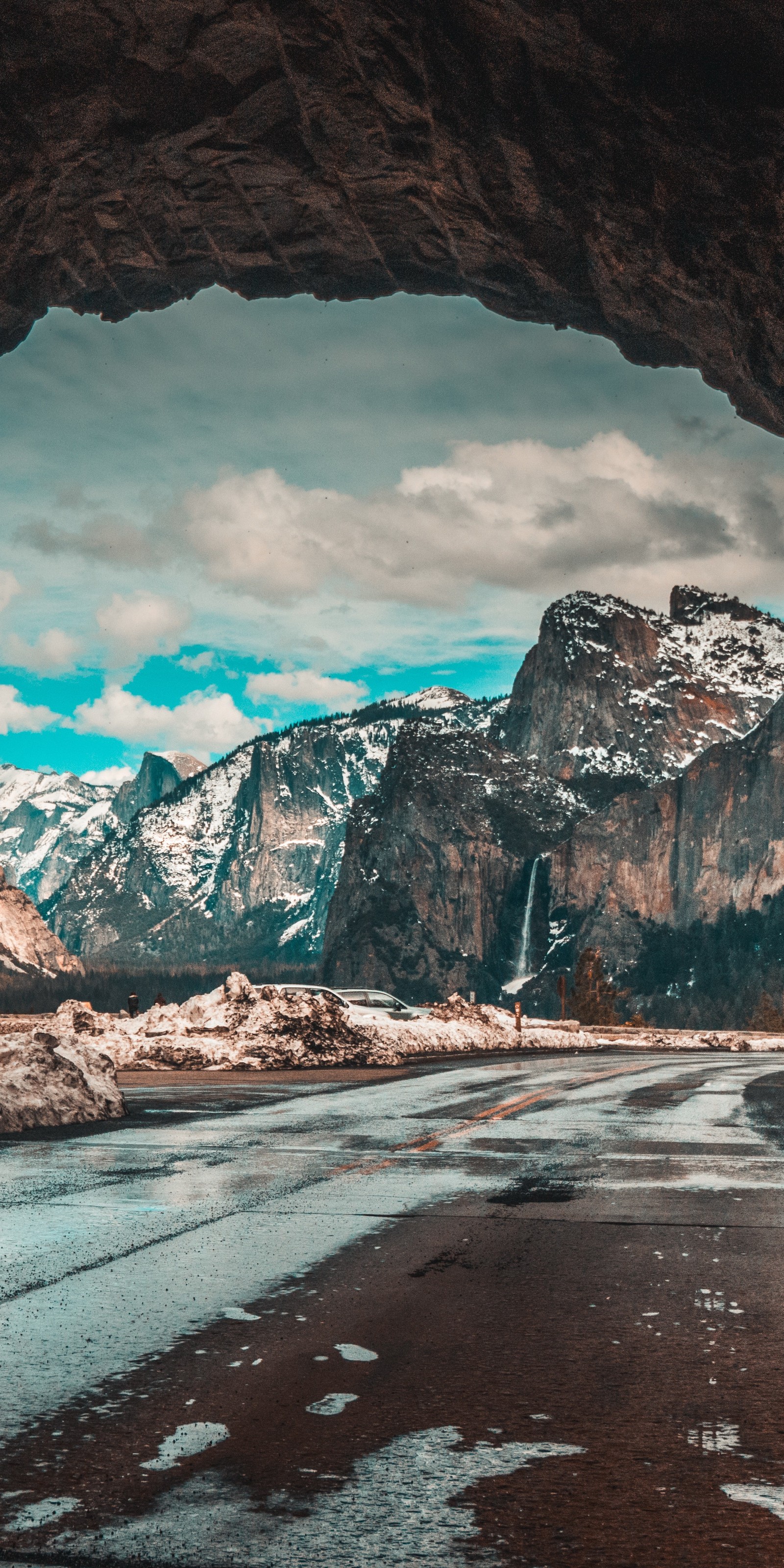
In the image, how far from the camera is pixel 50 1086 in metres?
13.1

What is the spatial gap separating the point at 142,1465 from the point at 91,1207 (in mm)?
4391

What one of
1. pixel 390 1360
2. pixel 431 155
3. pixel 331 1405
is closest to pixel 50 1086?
pixel 390 1360

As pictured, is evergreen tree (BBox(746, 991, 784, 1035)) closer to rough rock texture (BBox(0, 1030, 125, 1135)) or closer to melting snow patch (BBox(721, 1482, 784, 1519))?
rough rock texture (BBox(0, 1030, 125, 1135))

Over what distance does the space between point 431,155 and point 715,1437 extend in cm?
1884

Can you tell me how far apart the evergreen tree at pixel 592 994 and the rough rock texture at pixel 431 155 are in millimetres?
128556

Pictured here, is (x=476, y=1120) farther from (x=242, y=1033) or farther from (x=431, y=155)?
(x=431, y=155)

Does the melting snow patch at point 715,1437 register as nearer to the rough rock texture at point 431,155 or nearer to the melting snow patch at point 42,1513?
the melting snow patch at point 42,1513

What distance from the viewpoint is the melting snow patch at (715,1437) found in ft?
12.0

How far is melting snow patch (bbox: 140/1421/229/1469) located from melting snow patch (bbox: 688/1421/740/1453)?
145 centimetres

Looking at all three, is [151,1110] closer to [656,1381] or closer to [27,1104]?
[27,1104]

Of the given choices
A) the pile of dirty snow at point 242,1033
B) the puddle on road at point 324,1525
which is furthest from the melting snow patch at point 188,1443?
the pile of dirty snow at point 242,1033

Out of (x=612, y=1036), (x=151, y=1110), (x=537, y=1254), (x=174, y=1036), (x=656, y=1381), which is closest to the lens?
(x=656, y=1381)

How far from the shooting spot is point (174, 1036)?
978 inches

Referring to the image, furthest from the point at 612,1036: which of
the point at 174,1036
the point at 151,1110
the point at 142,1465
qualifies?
the point at 142,1465
